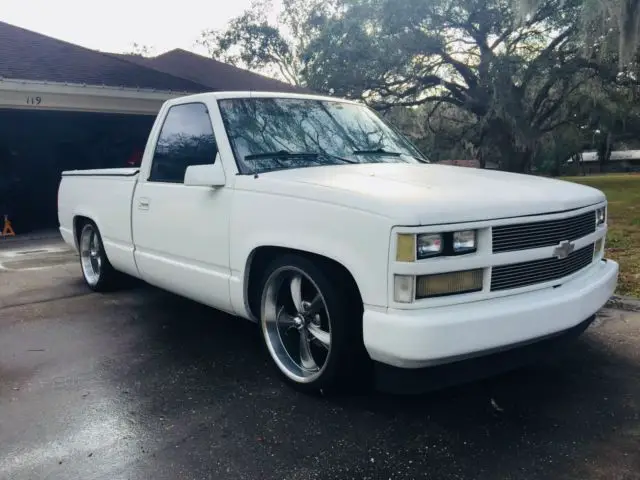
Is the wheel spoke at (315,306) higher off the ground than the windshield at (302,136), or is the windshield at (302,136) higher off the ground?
the windshield at (302,136)

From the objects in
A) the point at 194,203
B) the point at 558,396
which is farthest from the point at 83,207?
the point at 558,396

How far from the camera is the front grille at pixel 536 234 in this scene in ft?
9.40

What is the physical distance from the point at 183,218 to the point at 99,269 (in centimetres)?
229

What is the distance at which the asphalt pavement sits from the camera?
8.79 ft

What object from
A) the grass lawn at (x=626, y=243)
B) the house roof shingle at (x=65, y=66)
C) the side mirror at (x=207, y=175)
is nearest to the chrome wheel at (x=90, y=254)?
the side mirror at (x=207, y=175)

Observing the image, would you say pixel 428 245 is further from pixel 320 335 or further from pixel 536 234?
pixel 320 335

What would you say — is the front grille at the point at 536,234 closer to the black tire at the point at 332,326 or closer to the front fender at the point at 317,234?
the front fender at the point at 317,234

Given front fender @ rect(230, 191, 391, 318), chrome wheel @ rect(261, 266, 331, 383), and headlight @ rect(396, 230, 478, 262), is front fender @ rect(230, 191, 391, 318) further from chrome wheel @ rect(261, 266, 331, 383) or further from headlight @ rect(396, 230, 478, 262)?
chrome wheel @ rect(261, 266, 331, 383)

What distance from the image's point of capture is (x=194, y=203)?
408 centimetres

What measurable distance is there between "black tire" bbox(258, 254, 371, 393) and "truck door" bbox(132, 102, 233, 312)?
1.78ft

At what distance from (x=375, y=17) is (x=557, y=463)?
1971 centimetres

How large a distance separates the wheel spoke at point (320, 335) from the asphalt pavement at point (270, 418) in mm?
342

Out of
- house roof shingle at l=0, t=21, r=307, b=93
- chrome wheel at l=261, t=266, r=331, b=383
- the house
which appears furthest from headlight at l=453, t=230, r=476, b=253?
house roof shingle at l=0, t=21, r=307, b=93

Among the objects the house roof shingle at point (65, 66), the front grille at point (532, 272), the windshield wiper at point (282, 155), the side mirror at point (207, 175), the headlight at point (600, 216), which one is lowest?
the front grille at point (532, 272)
